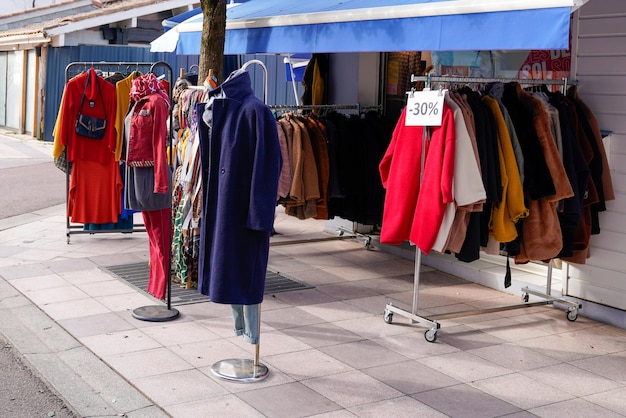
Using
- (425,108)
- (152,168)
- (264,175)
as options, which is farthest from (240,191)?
(152,168)

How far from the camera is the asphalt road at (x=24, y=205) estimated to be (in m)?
5.26

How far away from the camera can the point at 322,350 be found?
6336 millimetres

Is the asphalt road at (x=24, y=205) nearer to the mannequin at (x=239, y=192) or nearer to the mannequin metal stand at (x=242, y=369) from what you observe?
the mannequin metal stand at (x=242, y=369)

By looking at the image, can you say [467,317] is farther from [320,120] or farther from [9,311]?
[9,311]

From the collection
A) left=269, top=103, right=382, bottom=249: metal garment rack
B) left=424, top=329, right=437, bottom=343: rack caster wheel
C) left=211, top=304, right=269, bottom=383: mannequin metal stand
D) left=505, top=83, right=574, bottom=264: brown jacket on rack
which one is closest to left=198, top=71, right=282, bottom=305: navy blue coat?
left=211, top=304, right=269, bottom=383: mannequin metal stand

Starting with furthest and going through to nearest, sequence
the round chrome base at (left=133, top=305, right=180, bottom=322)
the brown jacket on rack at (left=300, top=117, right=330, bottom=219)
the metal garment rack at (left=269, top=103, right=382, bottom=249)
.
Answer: the metal garment rack at (left=269, top=103, right=382, bottom=249)
the brown jacket on rack at (left=300, top=117, right=330, bottom=219)
the round chrome base at (left=133, top=305, right=180, bottom=322)

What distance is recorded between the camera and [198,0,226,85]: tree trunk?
840 cm

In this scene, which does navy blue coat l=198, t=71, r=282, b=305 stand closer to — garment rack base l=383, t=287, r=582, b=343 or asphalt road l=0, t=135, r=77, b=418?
asphalt road l=0, t=135, r=77, b=418

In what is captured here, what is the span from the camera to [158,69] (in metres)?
18.5

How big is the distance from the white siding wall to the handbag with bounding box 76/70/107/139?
15.8 feet

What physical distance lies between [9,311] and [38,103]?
16.7 m

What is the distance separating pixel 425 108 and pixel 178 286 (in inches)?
117

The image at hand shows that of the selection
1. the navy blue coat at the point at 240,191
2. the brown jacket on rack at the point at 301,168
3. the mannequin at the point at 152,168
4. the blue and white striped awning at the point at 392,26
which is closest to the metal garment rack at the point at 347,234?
the brown jacket on rack at the point at 301,168

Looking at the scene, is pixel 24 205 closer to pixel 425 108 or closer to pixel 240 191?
pixel 425 108
